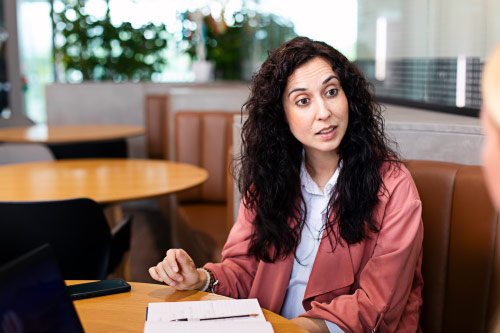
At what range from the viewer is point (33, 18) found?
798cm

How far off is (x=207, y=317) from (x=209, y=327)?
45mm

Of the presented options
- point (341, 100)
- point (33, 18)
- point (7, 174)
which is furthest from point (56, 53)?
point (341, 100)

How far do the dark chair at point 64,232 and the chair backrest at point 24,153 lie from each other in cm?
318

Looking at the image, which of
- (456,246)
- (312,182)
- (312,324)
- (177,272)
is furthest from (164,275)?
(456,246)

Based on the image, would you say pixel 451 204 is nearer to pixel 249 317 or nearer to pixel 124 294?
pixel 249 317

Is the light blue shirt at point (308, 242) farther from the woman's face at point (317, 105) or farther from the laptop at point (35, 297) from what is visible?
the laptop at point (35, 297)

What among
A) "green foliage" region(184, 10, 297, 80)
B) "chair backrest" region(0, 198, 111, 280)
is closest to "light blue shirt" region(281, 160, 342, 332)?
"chair backrest" region(0, 198, 111, 280)

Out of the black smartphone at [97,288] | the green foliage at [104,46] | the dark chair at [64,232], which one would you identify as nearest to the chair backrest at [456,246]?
the black smartphone at [97,288]

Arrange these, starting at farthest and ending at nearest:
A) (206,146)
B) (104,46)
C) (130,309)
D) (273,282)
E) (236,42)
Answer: (104,46), (236,42), (206,146), (273,282), (130,309)

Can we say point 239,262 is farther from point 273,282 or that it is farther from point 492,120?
point 492,120

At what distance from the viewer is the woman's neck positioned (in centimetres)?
167

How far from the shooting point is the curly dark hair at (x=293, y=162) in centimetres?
155

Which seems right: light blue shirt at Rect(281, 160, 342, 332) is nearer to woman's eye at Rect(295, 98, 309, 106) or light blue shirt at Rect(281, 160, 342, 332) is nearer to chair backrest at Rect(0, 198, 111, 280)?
woman's eye at Rect(295, 98, 309, 106)

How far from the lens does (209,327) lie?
1.13m
